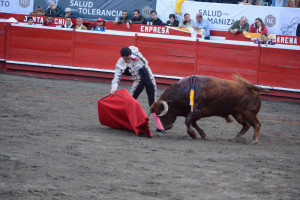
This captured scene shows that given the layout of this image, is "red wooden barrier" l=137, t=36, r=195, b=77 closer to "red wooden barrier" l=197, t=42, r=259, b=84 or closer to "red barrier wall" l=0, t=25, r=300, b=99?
"red barrier wall" l=0, t=25, r=300, b=99

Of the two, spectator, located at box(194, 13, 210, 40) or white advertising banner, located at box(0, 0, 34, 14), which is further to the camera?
white advertising banner, located at box(0, 0, 34, 14)

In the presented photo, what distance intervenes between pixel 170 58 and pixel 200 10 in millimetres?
1699

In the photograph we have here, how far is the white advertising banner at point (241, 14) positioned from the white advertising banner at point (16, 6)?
3895mm

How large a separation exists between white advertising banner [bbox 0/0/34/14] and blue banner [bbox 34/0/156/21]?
82 centimetres

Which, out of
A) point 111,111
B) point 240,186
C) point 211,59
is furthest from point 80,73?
point 240,186

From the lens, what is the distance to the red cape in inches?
253

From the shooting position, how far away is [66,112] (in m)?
7.95

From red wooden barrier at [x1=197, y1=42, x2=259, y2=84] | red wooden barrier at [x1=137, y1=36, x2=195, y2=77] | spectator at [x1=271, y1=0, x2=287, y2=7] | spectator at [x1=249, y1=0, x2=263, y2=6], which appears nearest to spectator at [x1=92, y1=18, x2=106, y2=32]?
red wooden barrier at [x1=137, y1=36, x2=195, y2=77]

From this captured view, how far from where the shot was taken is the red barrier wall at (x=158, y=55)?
11727 mm

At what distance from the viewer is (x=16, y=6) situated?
14562 millimetres

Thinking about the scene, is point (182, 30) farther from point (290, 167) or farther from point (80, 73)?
point (290, 167)

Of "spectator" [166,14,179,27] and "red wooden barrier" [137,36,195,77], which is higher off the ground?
"spectator" [166,14,179,27]

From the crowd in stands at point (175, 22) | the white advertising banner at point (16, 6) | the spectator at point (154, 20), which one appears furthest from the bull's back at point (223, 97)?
the white advertising banner at point (16, 6)

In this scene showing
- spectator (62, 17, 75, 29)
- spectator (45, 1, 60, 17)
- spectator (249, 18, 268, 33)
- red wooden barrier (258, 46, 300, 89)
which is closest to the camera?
red wooden barrier (258, 46, 300, 89)
